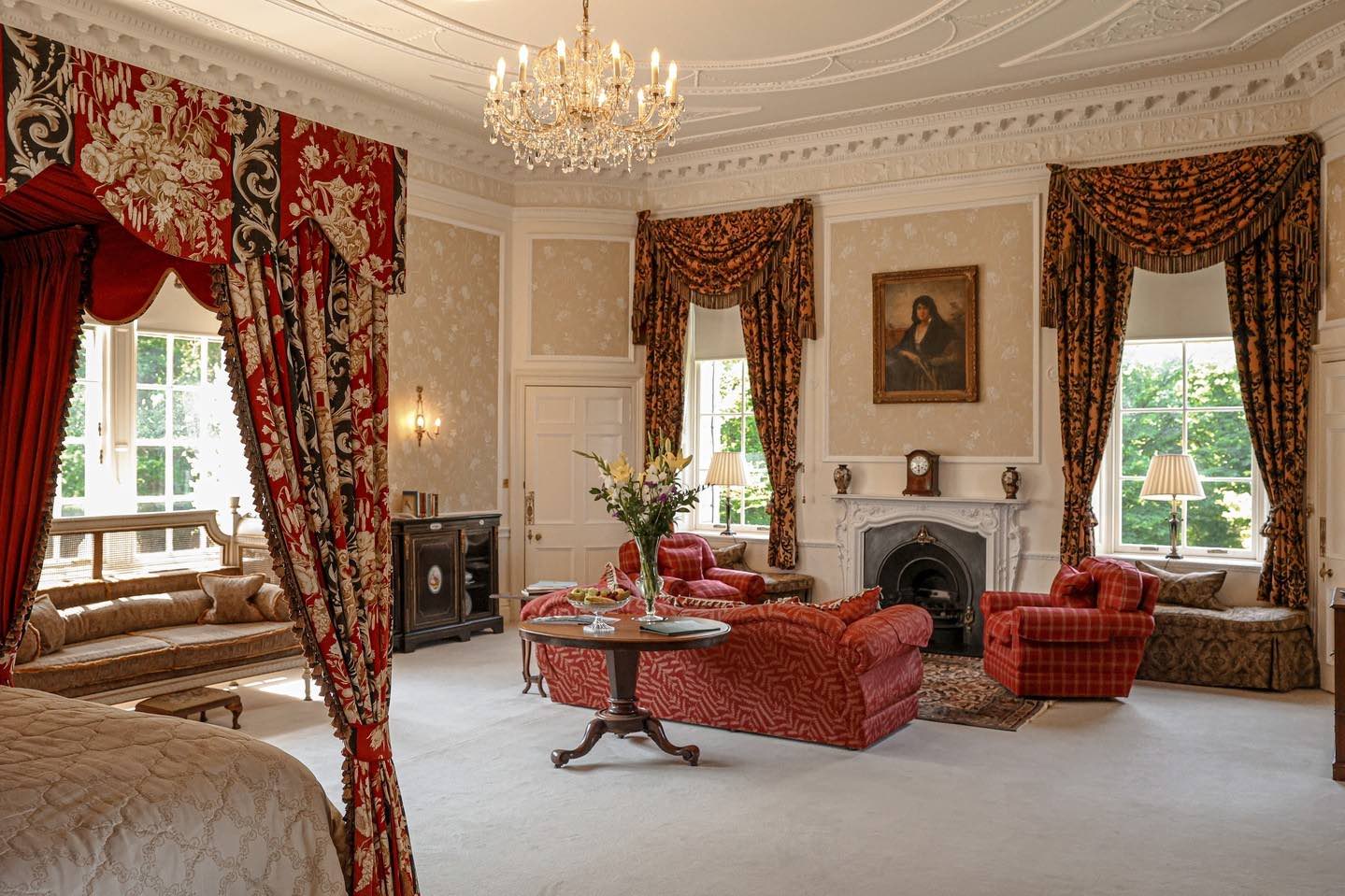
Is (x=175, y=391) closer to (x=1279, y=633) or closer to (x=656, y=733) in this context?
(x=656, y=733)

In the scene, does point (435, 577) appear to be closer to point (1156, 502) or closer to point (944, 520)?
point (944, 520)

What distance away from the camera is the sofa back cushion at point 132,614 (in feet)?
20.6

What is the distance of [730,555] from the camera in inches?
381

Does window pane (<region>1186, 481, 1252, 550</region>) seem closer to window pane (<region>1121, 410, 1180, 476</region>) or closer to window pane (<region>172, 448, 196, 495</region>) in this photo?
window pane (<region>1121, 410, 1180, 476</region>)

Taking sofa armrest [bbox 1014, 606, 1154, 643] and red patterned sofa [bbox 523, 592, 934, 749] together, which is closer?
red patterned sofa [bbox 523, 592, 934, 749]

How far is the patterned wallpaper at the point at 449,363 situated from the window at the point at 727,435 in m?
1.93

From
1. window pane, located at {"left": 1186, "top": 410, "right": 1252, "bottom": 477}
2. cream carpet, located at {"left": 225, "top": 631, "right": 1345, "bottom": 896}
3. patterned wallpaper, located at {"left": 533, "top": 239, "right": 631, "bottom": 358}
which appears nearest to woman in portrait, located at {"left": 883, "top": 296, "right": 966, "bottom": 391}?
window pane, located at {"left": 1186, "top": 410, "right": 1252, "bottom": 477}

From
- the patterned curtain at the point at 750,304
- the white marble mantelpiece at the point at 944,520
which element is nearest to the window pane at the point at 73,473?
the patterned curtain at the point at 750,304

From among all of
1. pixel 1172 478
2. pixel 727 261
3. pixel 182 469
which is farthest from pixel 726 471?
pixel 182 469

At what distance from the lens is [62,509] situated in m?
7.68

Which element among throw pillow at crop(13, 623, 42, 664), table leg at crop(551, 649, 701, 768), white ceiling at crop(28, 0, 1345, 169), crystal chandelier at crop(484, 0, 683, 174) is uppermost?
white ceiling at crop(28, 0, 1345, 169)

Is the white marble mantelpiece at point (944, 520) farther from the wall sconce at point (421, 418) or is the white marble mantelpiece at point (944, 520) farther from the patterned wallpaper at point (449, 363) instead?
the wall sconce at point (421, 418)

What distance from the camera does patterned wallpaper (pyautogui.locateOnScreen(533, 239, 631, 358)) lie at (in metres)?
10.0

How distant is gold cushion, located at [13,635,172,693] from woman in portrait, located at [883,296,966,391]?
5.85 metres
